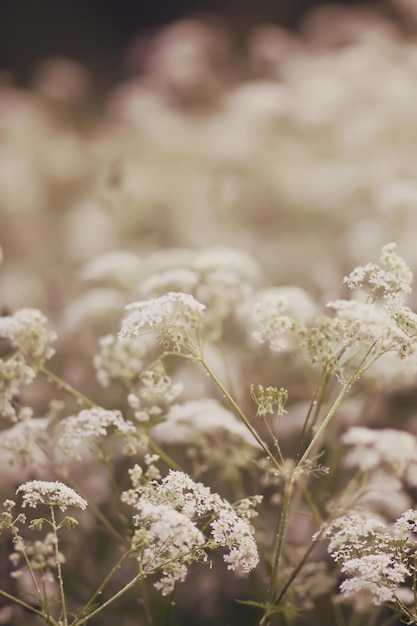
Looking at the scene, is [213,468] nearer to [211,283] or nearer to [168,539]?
[211,283]

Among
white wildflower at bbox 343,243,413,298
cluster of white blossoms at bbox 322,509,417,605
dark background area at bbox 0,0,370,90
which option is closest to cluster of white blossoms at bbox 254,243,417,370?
white wildflower at bbox 343,243,413,298

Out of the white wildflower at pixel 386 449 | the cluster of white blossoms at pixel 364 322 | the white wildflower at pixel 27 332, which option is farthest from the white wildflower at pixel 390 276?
the white wildflower at pixel 27 332

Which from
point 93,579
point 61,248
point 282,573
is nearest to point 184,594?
point 93,579

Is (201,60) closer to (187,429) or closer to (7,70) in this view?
(7,70)

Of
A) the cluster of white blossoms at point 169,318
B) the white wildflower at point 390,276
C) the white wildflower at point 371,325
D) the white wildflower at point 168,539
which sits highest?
the white wildflower at point 390,276

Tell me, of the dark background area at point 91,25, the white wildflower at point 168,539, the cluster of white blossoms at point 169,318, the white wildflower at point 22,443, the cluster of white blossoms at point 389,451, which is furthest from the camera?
the dark background area at point 91,25

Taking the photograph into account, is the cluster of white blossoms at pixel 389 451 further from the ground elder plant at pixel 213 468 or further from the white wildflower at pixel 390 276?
the white wildflower at pixel 390 276
